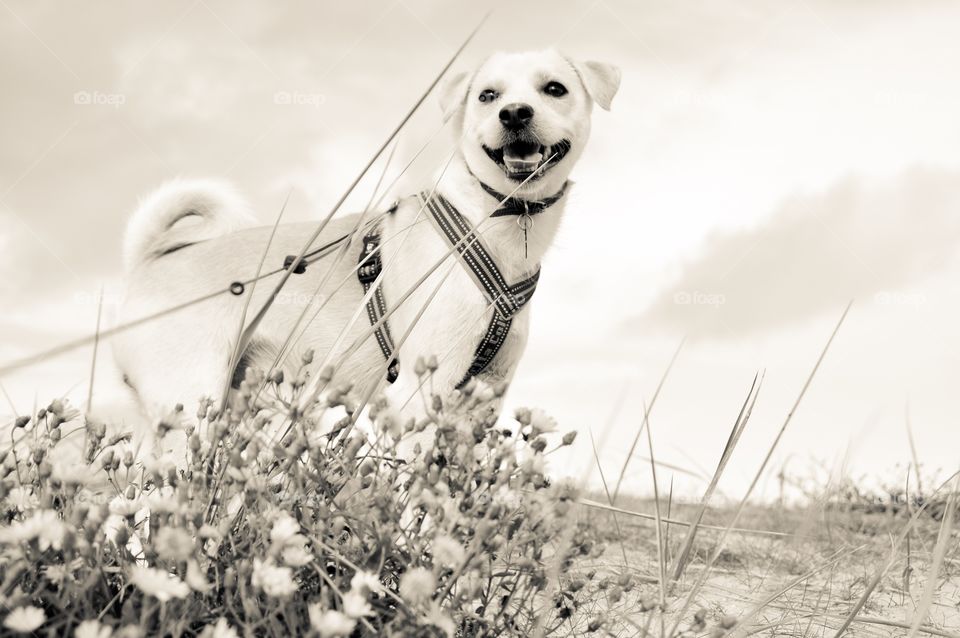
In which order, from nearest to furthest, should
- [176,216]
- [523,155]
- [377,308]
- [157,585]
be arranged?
[157,585] → [523,155] → [377,308] → [176,216]

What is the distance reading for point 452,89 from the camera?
Answer: 5.16 metres

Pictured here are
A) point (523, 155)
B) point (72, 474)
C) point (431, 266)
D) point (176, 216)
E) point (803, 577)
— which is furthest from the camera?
point (176, 216)

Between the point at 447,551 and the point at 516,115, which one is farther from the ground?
the point at 516,115

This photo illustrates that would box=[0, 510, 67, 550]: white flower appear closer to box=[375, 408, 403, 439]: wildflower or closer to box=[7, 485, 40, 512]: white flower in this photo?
box=[7, 485, 40, 512]: white flower

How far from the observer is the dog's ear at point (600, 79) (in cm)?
509

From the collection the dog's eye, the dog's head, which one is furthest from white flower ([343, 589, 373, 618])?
the dog's eye

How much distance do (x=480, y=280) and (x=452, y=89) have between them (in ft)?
4.65

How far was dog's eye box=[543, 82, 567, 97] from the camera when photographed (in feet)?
16.2

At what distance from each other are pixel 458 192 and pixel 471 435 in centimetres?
304

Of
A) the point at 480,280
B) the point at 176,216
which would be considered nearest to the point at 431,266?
the point at 480,280

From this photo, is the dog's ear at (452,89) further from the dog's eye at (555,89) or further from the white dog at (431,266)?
the dog's eye at (555,89)

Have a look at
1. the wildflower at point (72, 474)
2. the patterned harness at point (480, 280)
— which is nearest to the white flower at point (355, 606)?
the wildflower at point (72, 474)

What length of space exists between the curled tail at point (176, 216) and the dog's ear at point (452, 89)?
5.07 ft

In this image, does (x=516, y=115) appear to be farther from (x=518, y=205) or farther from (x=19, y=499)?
(x=19, y=499)
